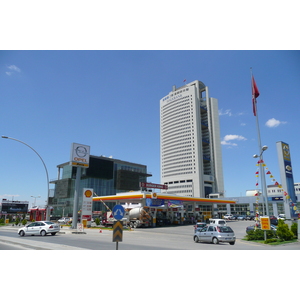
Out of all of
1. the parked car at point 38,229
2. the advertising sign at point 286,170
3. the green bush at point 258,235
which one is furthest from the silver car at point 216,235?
the advertising sign at point 286,170

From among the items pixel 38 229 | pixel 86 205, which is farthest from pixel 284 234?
pixel 86 205

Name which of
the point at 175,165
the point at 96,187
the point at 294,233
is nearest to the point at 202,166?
the point at 175,165

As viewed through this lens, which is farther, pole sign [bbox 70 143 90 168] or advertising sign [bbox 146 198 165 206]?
advertising sign [bbox 146 198 165 206]

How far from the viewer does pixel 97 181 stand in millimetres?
77812

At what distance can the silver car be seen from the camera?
19031 mm

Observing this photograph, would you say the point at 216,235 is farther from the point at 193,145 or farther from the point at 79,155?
the point at 193,145

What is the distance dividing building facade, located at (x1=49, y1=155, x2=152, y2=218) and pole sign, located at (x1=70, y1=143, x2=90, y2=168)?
32.9 metres

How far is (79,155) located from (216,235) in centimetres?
2584

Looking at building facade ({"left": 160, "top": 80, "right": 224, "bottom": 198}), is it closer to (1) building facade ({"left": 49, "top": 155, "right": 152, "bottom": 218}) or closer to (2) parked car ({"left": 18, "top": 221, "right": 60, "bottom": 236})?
(1) building facade ({"left": 49, "top": 155, "right": 152, "bottom": 218})

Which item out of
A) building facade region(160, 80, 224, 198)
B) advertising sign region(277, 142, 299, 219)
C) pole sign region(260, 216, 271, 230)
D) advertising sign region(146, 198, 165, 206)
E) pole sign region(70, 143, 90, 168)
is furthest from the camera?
building facade region(160, 80, 224, 198)

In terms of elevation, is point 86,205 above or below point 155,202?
below

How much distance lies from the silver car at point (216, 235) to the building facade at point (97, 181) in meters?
54.9

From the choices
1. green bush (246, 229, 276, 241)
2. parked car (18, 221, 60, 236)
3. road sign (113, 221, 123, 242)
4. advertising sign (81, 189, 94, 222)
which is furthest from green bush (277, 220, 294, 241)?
advertising sign (81, 189, 94, 222)

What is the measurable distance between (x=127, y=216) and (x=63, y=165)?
54.1 meters
